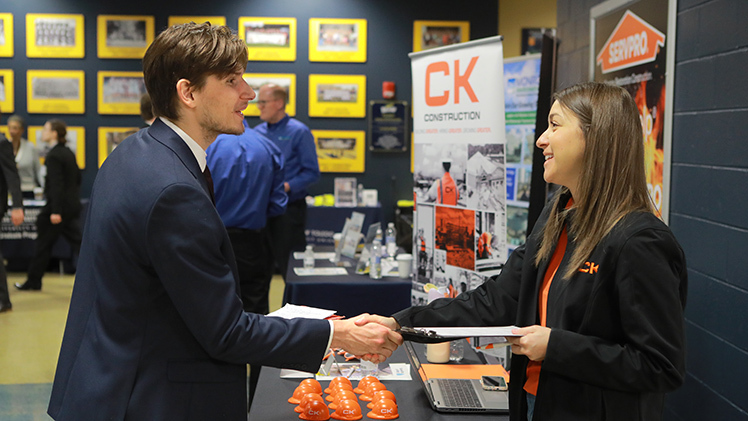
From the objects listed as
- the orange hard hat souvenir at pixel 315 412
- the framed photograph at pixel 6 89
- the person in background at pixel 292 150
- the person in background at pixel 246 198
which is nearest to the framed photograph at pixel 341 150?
the person in background at pixel 292 150

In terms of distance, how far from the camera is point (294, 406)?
1914 millimetres

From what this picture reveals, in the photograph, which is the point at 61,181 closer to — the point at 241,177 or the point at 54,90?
the point at 54,90

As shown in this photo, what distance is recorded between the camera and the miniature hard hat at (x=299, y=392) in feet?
6.33

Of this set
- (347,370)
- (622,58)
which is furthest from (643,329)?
(622,58)

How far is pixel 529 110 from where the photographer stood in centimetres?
513

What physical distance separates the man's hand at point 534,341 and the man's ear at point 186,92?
2.88ft

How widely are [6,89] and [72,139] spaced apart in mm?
969

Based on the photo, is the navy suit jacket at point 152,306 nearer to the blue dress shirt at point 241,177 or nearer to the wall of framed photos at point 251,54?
the blue dress shirt at point 241,177

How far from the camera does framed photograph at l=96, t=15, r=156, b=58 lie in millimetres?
8289

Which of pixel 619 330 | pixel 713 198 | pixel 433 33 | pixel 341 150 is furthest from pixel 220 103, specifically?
pixel 433 33

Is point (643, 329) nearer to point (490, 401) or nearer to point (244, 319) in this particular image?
point (490, 401)

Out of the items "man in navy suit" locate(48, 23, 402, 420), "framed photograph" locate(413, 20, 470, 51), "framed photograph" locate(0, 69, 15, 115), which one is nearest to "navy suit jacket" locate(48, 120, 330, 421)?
"man in navy suit" locate(48, 23, 402, 420)

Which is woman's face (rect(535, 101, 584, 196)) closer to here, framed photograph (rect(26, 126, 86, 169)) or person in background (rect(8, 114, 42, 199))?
person in background (rect(8, 114, 42, 199))

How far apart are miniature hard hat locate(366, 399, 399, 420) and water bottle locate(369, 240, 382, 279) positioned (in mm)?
2227
